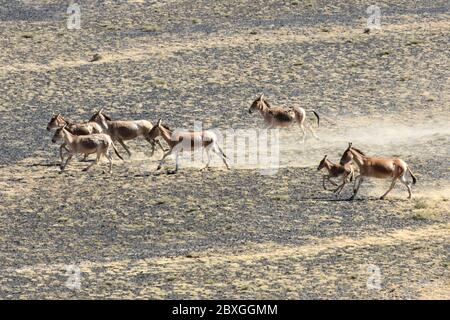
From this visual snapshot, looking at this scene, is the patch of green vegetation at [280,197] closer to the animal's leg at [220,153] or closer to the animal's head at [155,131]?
the animal's leg at [220,153]

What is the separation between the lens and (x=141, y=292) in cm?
3509

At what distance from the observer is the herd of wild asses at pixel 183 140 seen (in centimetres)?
4209

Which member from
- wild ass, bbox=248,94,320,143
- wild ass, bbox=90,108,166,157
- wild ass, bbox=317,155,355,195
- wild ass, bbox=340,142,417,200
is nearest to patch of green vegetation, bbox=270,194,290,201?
wild ass, bbox=317,155,355,195

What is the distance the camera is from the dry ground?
36.6 m

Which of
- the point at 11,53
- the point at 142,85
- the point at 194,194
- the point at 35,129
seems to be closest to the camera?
the point at 194,194

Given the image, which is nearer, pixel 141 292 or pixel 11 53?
pixel 141 292

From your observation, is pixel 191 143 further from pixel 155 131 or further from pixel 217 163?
pixel 155 131

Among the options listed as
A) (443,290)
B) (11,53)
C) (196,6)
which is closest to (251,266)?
(443,290)

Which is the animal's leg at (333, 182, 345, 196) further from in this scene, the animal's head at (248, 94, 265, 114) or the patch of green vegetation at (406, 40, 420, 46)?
the patch of green vegetation at (406, 40, 420, 46)

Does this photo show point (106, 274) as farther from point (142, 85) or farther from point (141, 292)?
point (142, 85)

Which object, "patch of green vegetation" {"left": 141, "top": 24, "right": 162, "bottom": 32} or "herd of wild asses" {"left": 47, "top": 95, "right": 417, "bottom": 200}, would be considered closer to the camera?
"herd of wild asses" {"left": 47, "top": 95, "right": 417, "bottom": 200}

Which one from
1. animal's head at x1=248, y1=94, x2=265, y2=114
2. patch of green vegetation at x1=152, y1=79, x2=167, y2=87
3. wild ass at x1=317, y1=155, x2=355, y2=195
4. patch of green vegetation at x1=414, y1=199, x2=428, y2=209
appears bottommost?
patch of green vegetation at x1=414, y1=199, x2=428, y2=209

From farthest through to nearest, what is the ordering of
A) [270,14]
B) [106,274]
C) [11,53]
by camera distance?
[270,14] < [11,53] < [106,274]
